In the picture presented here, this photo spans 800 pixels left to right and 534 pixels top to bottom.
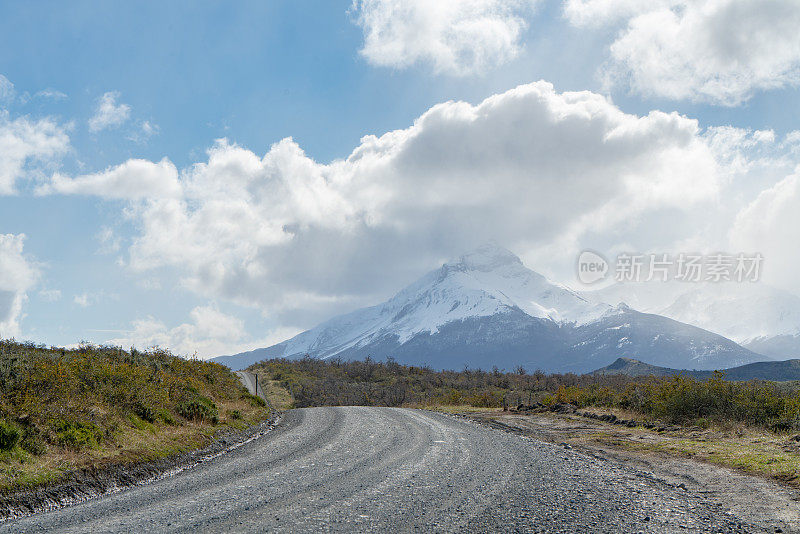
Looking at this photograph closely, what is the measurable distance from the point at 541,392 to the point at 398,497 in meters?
39.8

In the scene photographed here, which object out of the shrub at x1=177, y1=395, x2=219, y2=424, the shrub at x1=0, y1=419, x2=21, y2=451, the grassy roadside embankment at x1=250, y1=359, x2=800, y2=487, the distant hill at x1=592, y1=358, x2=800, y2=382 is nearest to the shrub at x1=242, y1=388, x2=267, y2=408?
the shrub at x1=177, y1=395, x2=219, y2=424

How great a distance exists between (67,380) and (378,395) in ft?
115

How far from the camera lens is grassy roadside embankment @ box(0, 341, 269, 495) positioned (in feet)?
34.0

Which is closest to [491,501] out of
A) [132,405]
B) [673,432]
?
[132,405]

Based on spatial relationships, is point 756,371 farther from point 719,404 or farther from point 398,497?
point 398,497

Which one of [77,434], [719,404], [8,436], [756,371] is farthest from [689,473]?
[756,371]

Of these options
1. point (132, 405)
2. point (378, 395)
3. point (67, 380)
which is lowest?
point (378, 395)

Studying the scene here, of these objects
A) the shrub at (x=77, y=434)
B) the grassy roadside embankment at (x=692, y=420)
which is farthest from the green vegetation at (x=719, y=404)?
the shrub at (x=77, y=434)

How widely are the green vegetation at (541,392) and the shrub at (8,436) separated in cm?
2206

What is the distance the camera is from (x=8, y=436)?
10.3 m

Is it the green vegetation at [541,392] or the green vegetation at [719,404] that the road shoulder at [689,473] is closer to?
the green vegetation at [719,404]

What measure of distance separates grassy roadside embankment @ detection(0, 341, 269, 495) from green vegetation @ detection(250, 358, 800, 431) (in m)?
19.0

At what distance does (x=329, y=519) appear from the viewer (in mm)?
7730

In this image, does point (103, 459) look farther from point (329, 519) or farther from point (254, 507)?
point (329, 519)
